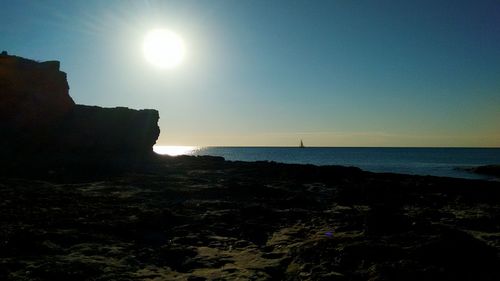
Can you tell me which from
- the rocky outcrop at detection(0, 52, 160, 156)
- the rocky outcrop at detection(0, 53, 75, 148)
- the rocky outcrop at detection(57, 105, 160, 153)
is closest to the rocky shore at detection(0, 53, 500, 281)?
the rocky outcrop at detection(0, 53, 75, 148)

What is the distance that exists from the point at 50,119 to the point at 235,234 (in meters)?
32.5

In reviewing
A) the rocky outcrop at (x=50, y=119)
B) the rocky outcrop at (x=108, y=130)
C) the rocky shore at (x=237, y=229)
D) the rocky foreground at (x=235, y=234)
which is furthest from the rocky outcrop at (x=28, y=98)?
the rocky foreground at (x=235, y=234)

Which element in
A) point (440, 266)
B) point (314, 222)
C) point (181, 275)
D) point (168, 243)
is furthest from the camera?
point (314, 222)

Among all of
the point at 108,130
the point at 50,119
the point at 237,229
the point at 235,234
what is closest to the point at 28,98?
the point at 50,119

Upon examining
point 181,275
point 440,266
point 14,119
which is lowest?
point 181,275

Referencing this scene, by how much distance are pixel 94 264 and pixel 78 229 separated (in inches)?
122

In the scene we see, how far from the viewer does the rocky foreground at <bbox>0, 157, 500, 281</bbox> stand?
6.98 m

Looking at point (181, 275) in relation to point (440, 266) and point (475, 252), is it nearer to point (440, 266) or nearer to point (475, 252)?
point (440, 266)

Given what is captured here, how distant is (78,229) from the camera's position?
1032 centimetres

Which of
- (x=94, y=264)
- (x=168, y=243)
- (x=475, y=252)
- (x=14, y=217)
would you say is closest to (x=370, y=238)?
(x=475, y=252)

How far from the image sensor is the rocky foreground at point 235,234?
275 inches

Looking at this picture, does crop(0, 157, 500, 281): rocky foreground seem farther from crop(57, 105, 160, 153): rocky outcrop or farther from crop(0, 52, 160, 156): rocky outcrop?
crop(57, 105, 160, 153): rocky outcrop

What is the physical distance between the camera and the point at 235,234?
10.9 m

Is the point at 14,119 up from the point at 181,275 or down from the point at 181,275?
up
